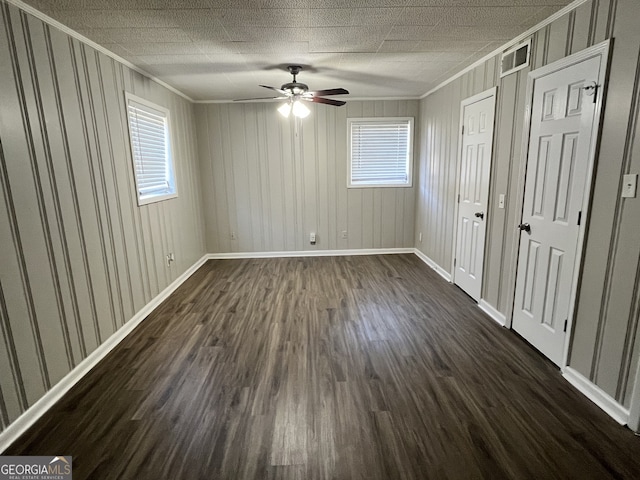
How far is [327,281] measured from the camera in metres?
4.39

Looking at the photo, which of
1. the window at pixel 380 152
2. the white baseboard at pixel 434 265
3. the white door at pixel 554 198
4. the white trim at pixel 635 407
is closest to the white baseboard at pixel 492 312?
the white door at pixel 554 198

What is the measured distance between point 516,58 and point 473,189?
4.29 feet

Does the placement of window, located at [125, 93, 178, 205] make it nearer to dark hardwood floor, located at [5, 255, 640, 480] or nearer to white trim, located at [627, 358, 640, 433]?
dark hardwood floor, located at [5, 255, 640, 480]

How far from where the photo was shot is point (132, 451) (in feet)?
5.75

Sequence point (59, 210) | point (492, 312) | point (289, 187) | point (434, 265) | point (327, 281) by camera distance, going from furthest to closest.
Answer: point (289, 187)
point (434, 265)
point (327, 281)
point (492, 312)
point (59, 210)

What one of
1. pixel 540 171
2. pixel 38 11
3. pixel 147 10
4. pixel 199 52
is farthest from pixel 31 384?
pixel 540 171

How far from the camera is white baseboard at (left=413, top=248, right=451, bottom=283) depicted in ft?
14.4

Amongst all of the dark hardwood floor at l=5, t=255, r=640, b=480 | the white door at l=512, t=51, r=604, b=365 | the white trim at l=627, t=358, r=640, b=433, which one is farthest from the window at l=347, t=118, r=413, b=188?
the white trim at l=627, t=358, r=640, b=433

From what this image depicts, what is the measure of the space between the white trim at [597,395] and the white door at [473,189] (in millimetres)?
1330

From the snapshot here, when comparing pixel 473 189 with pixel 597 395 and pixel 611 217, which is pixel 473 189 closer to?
pixel 611 217

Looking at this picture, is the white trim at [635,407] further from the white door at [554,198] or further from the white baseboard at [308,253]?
the white baseboard at [308,253]

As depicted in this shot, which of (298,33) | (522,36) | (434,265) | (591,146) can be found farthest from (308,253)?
(591,146)

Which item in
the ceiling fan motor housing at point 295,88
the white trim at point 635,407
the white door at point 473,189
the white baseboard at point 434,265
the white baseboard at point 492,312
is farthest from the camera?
→ the white baseboard at point 434,265

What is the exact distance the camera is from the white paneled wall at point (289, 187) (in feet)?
17.1
